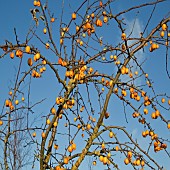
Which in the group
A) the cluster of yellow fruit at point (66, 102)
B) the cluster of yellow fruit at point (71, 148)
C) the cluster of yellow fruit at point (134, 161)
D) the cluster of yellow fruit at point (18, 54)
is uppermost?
the cluster of yellow fruit at point (18, 54)

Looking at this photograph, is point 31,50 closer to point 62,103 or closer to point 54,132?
point 62,103

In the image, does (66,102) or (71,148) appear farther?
(66,102)

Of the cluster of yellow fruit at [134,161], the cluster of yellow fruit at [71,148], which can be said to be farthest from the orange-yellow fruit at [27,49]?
the cluster of yellow fruit at [134,161]

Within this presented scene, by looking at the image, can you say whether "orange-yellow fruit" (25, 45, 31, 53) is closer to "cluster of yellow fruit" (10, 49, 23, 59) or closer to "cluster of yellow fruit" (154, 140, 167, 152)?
"cluster of yellow fruit" (10, 49, 23, 59)

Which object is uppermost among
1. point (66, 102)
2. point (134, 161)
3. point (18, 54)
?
point (18, 54)

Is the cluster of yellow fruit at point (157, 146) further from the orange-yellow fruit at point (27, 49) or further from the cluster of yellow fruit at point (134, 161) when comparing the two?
the orange-yellow fruit at point (27, 49)

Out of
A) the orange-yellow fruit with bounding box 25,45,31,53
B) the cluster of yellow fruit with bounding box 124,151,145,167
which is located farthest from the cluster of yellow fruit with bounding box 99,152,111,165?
the orange-yellow fruit with bounding box 25,45,31,53

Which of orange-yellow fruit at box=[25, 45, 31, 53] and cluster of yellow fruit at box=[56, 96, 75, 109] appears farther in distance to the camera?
cluster of yellow fruit at box=[56, 96, 75, 109]

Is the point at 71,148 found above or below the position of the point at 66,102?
below

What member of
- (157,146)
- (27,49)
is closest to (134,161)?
(157,146)

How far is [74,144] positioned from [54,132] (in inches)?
18.6

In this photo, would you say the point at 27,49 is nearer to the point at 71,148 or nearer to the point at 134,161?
the point at 71,148

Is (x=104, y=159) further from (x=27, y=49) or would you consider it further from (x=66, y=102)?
(x=27, y=49)

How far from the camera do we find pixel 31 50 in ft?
12.0
